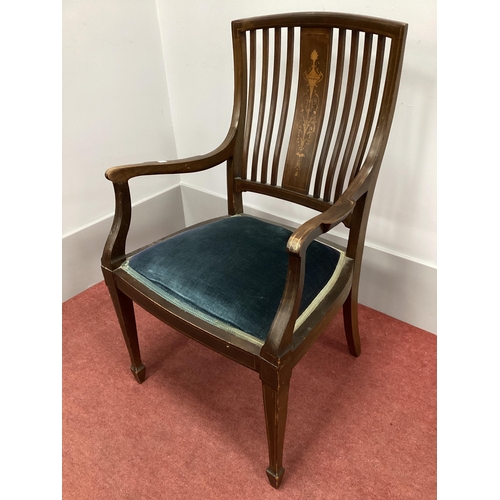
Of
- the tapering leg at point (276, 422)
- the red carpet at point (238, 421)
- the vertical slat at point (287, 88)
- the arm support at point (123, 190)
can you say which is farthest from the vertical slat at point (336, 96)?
the red carpet at point (238, 421)

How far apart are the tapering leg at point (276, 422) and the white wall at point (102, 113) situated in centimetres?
118

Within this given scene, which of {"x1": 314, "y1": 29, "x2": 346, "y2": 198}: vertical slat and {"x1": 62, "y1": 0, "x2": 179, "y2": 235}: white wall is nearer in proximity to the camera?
{"x1": 314, "y1": 29, "x2": 346, "y2": 198}: vertical slat

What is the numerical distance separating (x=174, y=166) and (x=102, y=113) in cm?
67

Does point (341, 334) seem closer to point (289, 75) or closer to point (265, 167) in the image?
point (265, 167)

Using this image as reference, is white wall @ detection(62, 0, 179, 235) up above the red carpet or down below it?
above

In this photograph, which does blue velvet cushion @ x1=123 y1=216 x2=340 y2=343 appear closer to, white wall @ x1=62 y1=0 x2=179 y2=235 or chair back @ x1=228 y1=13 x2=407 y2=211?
chair back @ x1=228 y1=13 x2=407 y2=211

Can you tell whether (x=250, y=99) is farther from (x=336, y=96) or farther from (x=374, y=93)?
(x=374, y=93)

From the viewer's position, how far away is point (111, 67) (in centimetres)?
172

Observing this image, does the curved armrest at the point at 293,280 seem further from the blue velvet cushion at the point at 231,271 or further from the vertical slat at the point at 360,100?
the vertical slat at the point at 360,100

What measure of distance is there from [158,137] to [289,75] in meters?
0.92

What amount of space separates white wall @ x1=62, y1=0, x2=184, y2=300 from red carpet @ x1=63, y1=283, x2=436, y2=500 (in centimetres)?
44

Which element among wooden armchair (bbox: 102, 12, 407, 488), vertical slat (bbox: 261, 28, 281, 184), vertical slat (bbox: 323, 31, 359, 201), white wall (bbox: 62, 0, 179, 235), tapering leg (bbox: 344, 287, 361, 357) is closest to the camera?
wooden armchair (bbox: 102, 12, 407, 488)

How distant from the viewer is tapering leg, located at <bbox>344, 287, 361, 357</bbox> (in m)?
1.36

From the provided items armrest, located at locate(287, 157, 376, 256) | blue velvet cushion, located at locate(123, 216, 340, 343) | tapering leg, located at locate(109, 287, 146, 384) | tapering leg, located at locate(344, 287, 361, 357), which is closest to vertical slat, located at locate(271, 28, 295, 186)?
blue velvet cushion, located at locate(123, 216, 340, 343)
